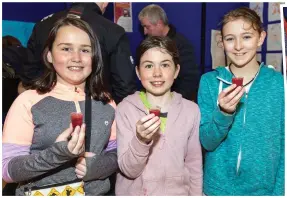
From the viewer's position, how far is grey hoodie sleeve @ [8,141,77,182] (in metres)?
1.72

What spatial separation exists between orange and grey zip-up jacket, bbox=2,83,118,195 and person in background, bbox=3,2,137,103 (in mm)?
817

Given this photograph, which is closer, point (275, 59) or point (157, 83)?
point (157, 83)

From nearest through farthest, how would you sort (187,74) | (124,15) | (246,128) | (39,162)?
(39,162), (246,128), (187,74), (124,15)

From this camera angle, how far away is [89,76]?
2.22 meters

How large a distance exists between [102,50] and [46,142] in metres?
1.13

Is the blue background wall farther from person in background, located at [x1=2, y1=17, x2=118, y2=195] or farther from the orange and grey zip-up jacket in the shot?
the orange and grey zip-up jacket

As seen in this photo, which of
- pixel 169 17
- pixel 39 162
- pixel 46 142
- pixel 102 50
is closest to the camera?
pixel 39 162

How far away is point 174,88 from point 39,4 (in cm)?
212

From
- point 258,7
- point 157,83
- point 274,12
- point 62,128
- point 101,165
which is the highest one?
point 258,7

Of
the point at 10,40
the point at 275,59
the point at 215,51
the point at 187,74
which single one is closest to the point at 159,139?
the point at 187,74

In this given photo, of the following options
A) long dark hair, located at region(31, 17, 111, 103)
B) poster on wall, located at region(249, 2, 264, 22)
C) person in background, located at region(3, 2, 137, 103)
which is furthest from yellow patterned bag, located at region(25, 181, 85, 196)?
poster on wall, located at region(249, 2, 264, 22)

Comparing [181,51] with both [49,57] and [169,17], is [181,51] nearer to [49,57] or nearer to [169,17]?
[169,17]

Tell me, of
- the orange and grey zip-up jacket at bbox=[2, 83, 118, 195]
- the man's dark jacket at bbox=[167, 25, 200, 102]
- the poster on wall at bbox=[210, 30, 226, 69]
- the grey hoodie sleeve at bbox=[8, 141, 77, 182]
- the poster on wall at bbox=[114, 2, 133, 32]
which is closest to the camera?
the grey hoodie sleeve at bbox=[8, 141, 77, 182]

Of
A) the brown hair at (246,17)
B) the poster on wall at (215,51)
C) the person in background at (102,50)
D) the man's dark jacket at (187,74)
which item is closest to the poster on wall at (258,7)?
the poster on wall at (215,51)
